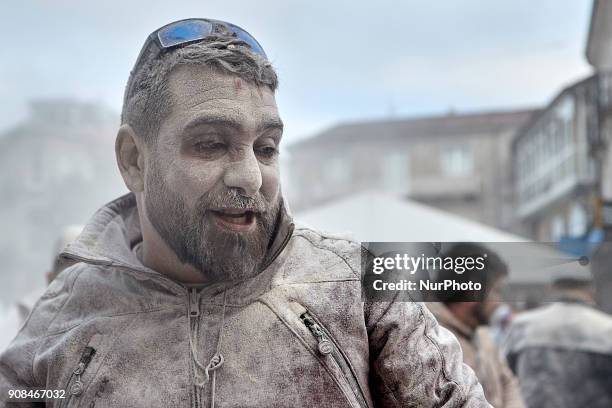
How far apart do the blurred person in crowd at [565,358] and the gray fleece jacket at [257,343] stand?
11.4 ft

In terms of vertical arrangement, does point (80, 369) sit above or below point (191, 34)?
below

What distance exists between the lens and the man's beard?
2.15 metres

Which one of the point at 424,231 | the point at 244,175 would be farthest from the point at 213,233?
the point at 424,231

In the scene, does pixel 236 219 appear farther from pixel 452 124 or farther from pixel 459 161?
pixel 459 161

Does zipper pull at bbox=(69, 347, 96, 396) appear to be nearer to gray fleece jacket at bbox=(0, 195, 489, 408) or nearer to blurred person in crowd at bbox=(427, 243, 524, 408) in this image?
gray fleece jacket at bbox=(0, 195, 489, 408)

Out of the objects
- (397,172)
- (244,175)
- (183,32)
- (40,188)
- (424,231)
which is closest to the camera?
(244,175)

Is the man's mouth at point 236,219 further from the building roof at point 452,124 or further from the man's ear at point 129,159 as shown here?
the building roof at point 452,124

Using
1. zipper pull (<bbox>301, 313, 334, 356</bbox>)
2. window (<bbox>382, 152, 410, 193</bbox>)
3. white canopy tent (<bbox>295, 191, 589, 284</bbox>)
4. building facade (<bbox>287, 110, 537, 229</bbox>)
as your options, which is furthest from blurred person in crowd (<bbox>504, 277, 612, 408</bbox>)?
window (<bbox>382, 152, 410, 193</bbox>)

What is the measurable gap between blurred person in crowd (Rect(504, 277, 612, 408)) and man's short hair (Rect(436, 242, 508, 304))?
3418 mm

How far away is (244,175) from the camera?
2.11 metres

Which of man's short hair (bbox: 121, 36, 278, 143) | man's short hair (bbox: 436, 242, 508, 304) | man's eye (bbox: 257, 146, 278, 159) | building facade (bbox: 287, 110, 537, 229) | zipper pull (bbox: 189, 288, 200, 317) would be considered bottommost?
zipper pull (bbox: 189, 288, 200, 317)

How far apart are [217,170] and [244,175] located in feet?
0.21

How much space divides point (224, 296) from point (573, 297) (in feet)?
2.95

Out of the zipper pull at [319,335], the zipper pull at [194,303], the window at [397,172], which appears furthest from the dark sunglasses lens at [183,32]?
the window at [397,172]
